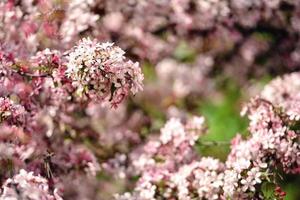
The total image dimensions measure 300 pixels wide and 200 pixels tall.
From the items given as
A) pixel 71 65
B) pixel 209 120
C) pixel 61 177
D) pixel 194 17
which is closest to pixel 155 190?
pixel 61 177

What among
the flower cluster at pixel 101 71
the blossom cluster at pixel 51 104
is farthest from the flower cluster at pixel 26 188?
the flower cluster at pixel 101 71

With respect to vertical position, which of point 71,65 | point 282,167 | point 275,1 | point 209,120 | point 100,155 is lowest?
point 282,167

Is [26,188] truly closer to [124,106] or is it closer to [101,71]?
[101,71]

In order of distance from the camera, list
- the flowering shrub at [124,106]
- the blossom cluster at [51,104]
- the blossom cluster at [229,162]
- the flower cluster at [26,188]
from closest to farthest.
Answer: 1. the flower cluster at [26,188]
2. the blossom cluster at [51,104]
3. the flowering shrub at [124,106]
4. the blossom cluster at [229,162]

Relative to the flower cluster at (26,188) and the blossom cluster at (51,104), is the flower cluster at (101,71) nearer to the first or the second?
the blossom cluster at (51,104)

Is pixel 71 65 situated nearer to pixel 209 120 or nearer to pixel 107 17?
pixel 107 17

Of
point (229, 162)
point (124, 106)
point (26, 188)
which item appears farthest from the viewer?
point (124, 106)

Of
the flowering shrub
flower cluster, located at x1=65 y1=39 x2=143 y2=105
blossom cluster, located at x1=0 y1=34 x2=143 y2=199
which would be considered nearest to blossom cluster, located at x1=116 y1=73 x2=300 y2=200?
the flowering shrub

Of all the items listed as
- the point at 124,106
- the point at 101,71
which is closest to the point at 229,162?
the point at 101,71
